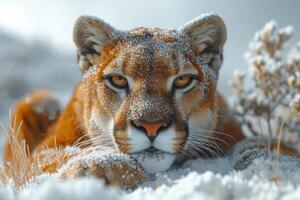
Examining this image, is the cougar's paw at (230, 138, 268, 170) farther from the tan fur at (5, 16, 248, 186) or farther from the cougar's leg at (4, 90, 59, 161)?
the cougar's leg at (4, 90, 59, 161)

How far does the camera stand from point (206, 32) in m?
5.03

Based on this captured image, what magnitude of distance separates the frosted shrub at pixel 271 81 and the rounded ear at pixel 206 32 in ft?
4.42

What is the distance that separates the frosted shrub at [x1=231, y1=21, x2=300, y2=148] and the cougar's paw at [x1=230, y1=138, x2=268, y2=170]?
1428mm

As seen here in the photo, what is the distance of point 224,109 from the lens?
18.6ft

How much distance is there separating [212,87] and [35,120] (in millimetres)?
2563

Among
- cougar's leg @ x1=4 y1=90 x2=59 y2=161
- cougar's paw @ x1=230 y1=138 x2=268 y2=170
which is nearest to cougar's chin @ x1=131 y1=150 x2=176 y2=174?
cougar's paw @ x1=230 y1=138 x2=268 y2=170

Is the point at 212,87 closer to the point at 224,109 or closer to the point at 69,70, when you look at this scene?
the point at 224,109

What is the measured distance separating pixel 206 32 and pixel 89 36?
42.3 inches

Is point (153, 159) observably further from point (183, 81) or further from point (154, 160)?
point (183, 81)

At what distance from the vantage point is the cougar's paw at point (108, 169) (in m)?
3.77

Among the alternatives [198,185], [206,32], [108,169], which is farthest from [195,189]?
[206,32]

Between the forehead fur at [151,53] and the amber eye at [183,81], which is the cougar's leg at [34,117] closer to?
the forehead fur at [151,53]

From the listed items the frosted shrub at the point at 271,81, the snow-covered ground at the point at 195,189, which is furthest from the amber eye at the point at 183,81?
the frosted shrub at the point at 271,81

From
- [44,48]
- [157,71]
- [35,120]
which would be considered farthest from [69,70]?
[157,71]
